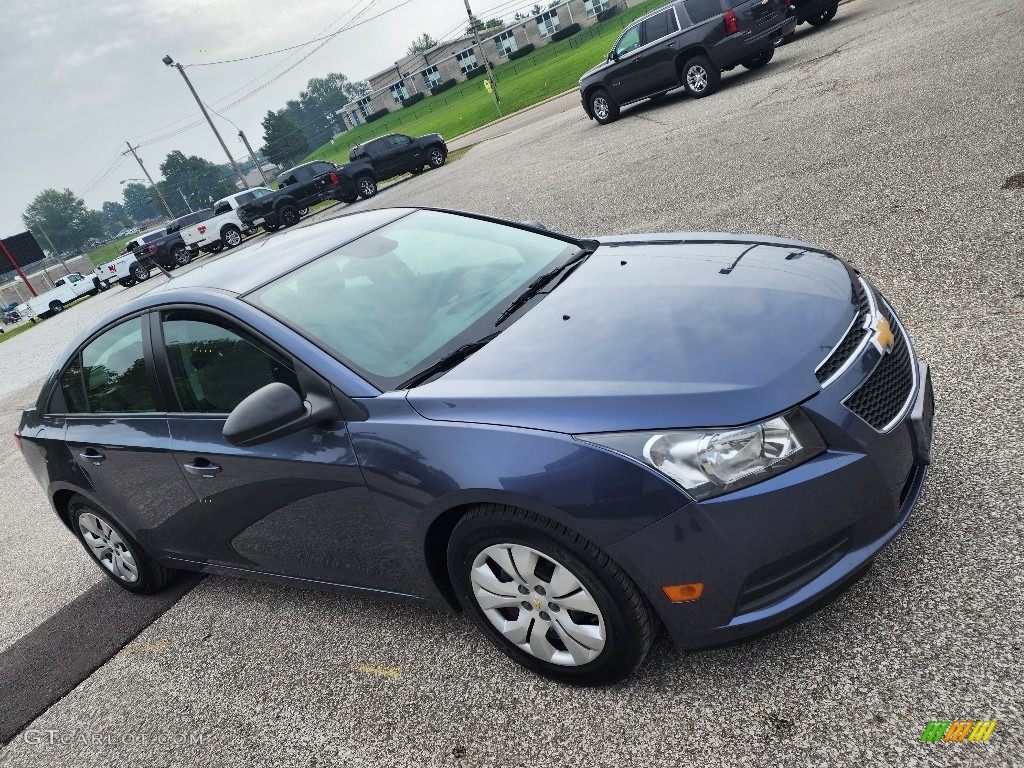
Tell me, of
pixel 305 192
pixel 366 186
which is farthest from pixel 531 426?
pixel 305 192

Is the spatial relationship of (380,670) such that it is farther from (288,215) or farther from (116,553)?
(288,215)

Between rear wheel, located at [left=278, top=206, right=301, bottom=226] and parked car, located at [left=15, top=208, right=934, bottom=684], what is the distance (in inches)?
956

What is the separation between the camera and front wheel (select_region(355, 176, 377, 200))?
2583 centimetres

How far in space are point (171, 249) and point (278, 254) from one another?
30.3 m

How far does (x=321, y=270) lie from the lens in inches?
131

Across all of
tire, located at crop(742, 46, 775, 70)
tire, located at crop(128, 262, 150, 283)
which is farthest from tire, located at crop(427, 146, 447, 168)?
tire, located at crop(128, 262, 150, 283)

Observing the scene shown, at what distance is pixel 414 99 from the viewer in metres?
100

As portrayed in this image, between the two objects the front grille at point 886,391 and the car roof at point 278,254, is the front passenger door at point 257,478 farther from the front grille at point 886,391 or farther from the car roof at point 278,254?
the front grille at point 886,391

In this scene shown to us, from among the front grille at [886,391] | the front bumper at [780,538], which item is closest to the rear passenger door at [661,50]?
the front grille at [886,391]

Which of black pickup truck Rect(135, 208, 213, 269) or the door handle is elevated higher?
black pickup truck Rect(135, 208, 213, 269)

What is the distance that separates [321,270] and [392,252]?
15.3 inches

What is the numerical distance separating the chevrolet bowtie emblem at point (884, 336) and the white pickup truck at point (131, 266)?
111ft

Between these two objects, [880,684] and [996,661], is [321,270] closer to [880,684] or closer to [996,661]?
[880,684]

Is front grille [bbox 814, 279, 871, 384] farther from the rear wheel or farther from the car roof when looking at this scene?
the rear wheel
